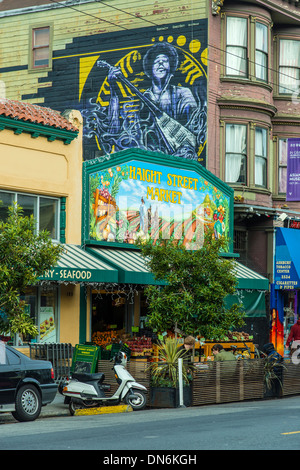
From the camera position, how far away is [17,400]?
1566 centimetres

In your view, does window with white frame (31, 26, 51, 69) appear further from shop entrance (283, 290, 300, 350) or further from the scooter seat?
the scooter seat

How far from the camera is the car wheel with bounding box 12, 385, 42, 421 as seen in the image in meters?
15.7

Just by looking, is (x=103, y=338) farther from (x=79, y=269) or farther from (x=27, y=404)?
(x=27, y=404)

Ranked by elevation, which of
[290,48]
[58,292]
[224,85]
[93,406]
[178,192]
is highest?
[290,48]

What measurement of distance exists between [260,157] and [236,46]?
407cm

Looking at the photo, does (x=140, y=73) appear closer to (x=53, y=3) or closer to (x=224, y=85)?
(x=224, y=85)

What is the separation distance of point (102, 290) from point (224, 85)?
31.6 feet

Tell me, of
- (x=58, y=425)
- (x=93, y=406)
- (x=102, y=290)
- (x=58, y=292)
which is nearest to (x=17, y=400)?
(x=58, y=425)

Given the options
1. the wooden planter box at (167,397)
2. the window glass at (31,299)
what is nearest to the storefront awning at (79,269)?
the window glass at (31,299)

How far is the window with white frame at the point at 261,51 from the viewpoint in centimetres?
3048

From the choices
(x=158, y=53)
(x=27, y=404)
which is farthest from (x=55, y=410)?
(x=158, y=53)

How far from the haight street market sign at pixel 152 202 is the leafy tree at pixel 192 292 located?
6.56 ft

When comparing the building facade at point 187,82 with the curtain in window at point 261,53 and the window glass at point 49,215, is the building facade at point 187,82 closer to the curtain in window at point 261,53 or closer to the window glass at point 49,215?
the curtain in window at point 261,53

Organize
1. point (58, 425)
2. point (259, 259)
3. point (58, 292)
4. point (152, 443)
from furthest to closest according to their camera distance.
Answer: point (259, 259)
point (58, 292)
point (58, 425)
point (152, 443)
